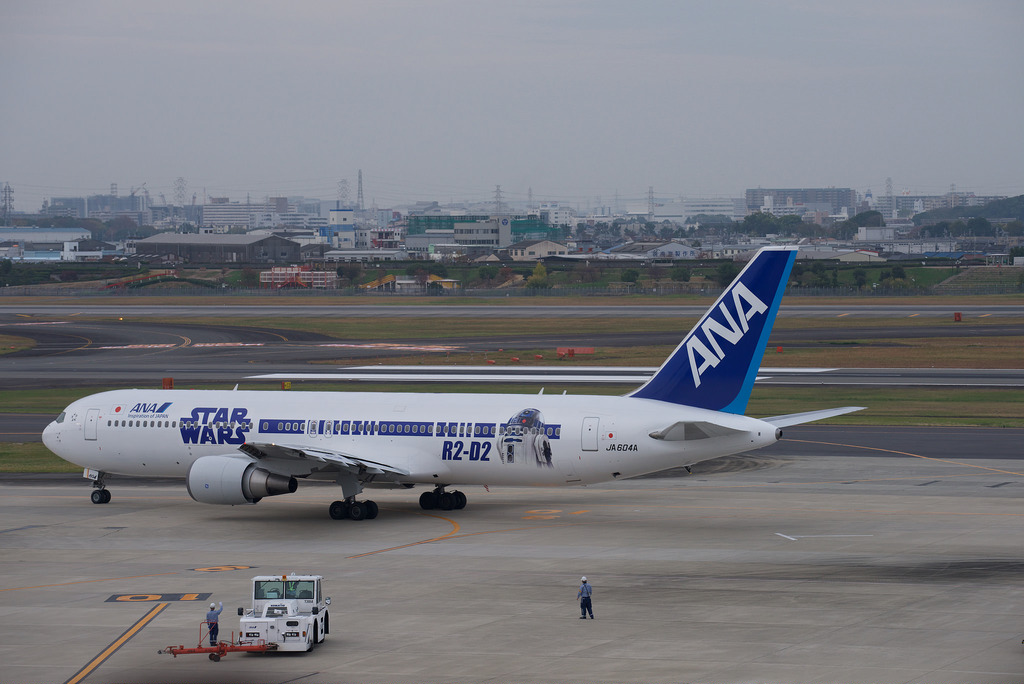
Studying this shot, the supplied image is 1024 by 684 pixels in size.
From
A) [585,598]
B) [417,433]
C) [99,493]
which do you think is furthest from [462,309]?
[585,598]

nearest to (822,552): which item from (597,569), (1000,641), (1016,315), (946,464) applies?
(597,569)

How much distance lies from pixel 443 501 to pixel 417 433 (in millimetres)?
3227

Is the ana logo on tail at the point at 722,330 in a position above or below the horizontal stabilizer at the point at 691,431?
above

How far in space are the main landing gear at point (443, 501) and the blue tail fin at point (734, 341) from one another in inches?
353

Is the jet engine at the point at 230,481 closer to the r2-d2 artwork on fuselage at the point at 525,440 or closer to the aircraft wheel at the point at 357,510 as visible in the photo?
the aircraft wheel at the point at 357,510

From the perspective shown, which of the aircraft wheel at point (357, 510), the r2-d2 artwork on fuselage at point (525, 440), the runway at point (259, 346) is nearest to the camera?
the r2-d2 artwork on fuselage at point (525, 440)

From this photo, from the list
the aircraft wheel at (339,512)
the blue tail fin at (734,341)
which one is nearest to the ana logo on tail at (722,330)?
the blue tail fin at (734,341)

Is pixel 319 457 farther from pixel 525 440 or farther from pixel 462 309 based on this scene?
pixel 462 309

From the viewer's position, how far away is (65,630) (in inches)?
1086

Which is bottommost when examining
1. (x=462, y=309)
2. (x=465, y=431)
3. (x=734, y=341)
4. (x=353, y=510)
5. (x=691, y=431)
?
(x=353, y=510)

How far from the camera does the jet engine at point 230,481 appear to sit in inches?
1554

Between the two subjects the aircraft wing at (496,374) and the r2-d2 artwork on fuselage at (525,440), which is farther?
the aircraft wing at (496,374)

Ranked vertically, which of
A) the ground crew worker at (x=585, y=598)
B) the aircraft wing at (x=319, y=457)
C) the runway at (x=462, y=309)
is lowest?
the ground crew worker at (x=585, y=598)

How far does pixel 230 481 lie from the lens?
3944cm
